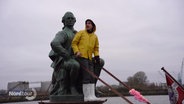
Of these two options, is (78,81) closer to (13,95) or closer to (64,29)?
(64,29)

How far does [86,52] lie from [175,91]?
1.84 m

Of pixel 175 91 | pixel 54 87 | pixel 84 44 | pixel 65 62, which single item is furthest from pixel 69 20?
pixel 175 91

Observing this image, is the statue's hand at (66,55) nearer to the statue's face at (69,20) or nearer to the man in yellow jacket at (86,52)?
the man in yellow jacket at (86,52)

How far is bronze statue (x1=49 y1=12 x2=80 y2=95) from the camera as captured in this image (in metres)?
6.38

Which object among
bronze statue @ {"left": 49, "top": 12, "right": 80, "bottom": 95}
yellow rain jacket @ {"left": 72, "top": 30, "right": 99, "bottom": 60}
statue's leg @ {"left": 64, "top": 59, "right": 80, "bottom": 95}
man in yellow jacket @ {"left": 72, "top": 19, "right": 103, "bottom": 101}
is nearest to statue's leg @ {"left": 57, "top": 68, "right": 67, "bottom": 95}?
bronze statue @ {"left": 49, "top": 12, "right": 80, "bottom": 95}

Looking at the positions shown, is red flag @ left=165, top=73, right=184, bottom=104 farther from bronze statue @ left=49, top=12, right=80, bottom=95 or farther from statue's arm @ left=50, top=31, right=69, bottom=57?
statue's arm @ left=50, top=31, right=69, bottom=57

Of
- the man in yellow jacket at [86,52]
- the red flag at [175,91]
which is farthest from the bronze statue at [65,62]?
the red flag at [175,91]

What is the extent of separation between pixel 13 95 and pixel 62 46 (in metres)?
38.0

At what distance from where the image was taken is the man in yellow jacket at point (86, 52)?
6.43 m

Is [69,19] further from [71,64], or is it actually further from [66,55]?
[71,64]

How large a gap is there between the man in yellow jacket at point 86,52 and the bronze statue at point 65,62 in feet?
0.54

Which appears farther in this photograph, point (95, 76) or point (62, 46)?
point (62, 46)

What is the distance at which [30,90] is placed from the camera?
36188mm

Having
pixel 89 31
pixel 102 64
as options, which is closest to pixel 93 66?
pixel 102 64
